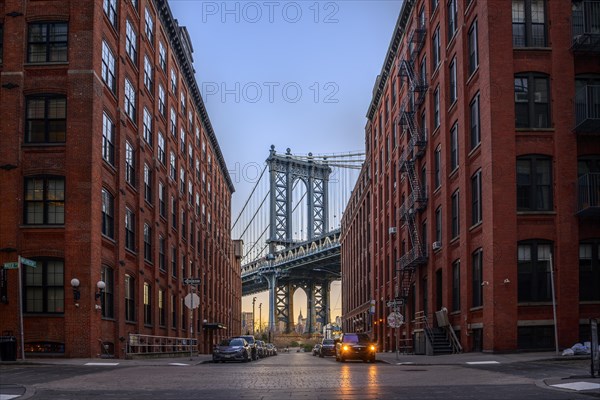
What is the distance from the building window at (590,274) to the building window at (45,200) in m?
21.5

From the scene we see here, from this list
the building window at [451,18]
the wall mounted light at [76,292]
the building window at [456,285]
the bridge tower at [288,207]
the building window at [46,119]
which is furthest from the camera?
the bridge tower at [288,207]

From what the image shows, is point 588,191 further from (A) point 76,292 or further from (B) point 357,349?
(A) point 76,292

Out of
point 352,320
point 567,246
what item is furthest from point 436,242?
point 352,320

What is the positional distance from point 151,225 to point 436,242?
1688 centimetres

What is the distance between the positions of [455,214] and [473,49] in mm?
8444

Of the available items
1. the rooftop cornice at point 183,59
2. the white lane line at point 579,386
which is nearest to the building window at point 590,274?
the white lane line at point 579,386

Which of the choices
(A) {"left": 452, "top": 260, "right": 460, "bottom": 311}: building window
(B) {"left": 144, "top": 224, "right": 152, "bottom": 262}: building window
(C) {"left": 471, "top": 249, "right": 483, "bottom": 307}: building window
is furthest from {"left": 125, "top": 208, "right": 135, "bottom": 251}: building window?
(C) {"left": 471, "top": 249, "right": 483, "bottom": 307}: building window

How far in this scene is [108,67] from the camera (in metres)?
39.7

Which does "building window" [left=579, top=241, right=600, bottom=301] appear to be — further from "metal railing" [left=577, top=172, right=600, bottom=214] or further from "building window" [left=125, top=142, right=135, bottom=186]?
"building window" [left=125, top=142, right=135, bottom=186]

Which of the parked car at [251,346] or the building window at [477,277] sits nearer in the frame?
the building window at [477,277]

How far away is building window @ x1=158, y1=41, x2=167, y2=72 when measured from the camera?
180 feet

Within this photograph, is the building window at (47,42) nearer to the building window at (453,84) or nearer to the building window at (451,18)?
the building window at (453,84)

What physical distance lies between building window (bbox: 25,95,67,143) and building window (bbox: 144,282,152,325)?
1413 cm

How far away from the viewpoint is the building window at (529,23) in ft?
117
